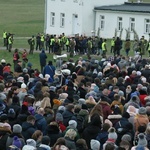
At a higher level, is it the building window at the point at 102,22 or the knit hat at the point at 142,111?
the building window at the point at 102,22

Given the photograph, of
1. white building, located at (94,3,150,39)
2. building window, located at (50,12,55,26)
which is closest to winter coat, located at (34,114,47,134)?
white building, located at (94,3,150,39)

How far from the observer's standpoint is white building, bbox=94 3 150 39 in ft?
179

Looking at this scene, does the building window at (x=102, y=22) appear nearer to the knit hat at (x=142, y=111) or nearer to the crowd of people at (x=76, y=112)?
the crowd of people at (x=76, y=112)

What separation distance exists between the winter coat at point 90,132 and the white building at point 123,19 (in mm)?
37967

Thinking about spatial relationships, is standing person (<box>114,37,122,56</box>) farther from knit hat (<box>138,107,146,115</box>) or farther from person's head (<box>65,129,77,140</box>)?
person's head (<box>65,129,77,140</box>)

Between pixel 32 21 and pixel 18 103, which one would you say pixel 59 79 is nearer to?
pixel 18 103

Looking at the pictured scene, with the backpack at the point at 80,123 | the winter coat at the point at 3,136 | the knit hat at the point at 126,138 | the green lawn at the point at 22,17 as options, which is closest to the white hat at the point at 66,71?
the backpack at the point at 80,123

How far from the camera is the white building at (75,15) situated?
5653 centimetres

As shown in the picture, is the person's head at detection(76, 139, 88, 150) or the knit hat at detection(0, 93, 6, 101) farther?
the knit hat at detection(0, 93, 6, 101)

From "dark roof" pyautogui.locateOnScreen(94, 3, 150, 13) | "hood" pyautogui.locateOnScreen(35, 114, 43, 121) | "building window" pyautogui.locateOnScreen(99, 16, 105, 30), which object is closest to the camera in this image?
"hood" pyautogui.locateOnScreen(35, 114, 43, 121)

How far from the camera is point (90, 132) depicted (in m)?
16.7

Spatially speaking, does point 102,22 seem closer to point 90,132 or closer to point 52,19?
point 52,19

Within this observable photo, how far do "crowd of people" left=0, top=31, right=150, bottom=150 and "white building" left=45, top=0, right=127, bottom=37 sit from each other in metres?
30.3

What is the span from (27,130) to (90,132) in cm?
161
